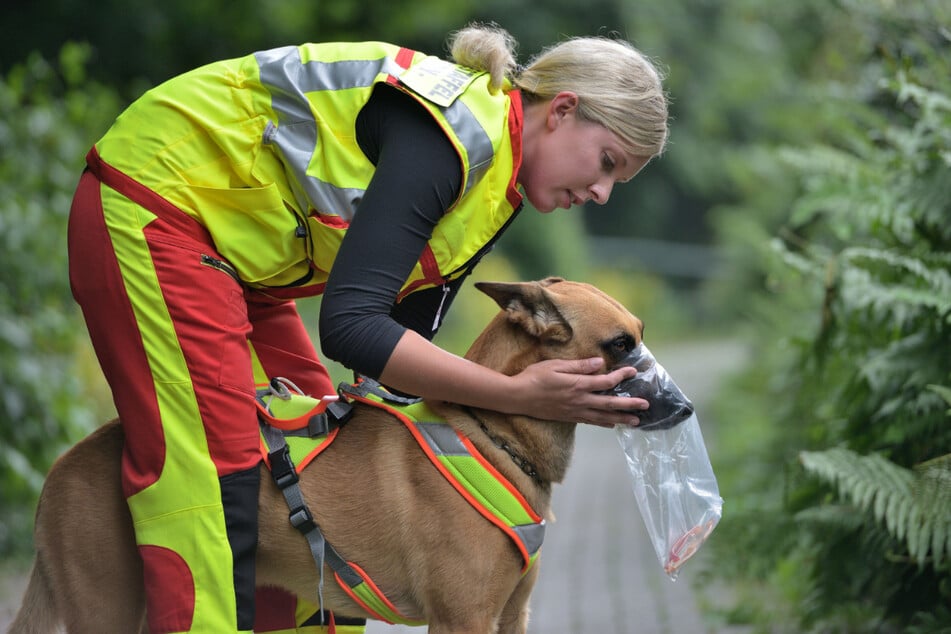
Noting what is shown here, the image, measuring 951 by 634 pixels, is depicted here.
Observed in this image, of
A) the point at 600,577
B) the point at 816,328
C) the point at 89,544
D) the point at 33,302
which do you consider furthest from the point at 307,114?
the point at 600,577

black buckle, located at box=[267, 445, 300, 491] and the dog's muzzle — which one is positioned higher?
the dog's muzzle

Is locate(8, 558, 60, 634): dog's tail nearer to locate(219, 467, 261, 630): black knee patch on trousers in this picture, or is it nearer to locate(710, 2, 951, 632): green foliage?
locate(219, 467, 261, 630): black knee patch on trousers

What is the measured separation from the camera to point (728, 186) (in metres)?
27.7

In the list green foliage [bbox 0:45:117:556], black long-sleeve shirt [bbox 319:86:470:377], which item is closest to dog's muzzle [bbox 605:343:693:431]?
black long-sleeve shirt [bbox 319:86:470:377]

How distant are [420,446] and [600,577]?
4057 millimetres

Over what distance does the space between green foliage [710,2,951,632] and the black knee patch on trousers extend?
7.56ft

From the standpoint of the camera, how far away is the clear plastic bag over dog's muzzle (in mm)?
3172

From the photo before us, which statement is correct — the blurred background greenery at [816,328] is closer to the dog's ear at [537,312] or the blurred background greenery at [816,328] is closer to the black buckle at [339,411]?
the dog's ear at [537,312]

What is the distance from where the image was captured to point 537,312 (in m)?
3.11

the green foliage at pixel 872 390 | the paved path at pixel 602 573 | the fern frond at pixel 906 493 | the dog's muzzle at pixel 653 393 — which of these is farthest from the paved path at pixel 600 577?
the dog's muzzle at pixel 653 393

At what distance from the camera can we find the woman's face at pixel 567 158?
3051 mm

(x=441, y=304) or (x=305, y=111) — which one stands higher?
(x=305, y=111)

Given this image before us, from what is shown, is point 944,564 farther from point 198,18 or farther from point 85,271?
point 198,18

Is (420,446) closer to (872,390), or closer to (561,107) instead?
(561,107)
